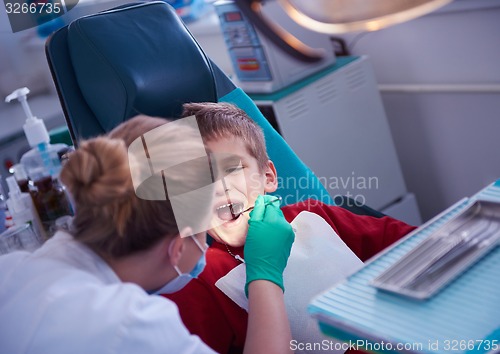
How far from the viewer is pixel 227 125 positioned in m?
1.40

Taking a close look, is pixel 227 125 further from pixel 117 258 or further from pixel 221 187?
pixel 117 258

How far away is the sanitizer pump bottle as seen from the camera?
5.64 feet

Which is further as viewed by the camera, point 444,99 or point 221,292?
point 444,99

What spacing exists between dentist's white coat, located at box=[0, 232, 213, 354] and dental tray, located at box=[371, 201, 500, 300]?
0.32m

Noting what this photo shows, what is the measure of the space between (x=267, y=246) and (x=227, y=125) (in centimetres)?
30

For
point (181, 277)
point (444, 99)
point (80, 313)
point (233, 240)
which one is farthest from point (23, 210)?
point (444, 99)

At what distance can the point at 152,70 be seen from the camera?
5.08ft

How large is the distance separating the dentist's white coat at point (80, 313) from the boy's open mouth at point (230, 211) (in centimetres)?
34

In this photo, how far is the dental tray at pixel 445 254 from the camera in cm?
96

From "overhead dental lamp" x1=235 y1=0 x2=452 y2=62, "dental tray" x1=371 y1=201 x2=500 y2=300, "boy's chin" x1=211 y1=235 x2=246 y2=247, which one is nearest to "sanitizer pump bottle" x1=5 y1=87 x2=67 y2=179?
"boy's chin" x1=211 y1=235 x2=246 y2=247

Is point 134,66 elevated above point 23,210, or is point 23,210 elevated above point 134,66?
point 134,66

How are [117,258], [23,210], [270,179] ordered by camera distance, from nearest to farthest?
[117,258] → [270,179] → [23,210]

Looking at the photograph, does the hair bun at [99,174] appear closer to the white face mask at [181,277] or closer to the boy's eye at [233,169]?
the white face mask at [181,277]

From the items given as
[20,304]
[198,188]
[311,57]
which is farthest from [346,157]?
[311,57]
